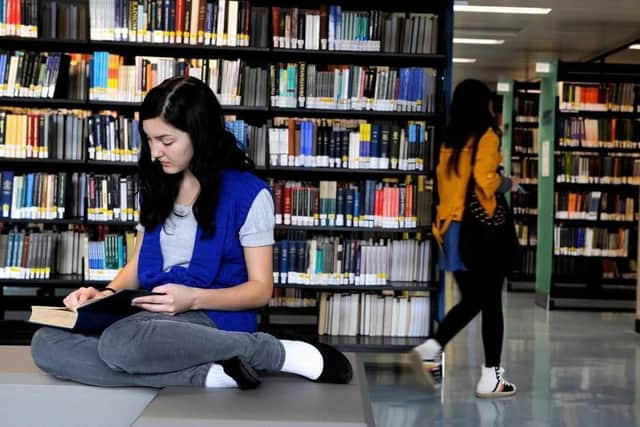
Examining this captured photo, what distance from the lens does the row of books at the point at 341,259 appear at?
521 centimetres

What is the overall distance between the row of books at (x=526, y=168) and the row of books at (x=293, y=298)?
6.43 m

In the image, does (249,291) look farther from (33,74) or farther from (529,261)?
(529,261)

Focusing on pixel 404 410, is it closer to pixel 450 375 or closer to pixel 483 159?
pixel 450 375

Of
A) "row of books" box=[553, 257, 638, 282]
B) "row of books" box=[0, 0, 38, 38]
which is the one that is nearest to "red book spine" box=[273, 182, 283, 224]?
"row of books" box=[0, 0, 38, 38]

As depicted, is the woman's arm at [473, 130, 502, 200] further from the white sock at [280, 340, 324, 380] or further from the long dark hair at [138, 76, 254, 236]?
the white sock at [280, 340, 324, 380]

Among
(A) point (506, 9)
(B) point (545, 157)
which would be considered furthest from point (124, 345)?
(B) point (545, 157)

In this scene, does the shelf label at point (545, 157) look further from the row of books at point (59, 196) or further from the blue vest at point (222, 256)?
the blue vest at point (222, 256)

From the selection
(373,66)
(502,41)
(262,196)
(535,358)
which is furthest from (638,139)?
(262,196)

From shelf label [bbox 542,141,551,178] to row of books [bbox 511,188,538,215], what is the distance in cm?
212

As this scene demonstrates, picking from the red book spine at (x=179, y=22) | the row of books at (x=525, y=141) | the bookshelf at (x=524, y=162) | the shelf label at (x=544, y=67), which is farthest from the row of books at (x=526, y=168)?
the red book spine at (x=179, y=22)

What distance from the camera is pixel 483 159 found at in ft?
15.4

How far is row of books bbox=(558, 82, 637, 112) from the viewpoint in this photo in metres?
9.19

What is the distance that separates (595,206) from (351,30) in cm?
500

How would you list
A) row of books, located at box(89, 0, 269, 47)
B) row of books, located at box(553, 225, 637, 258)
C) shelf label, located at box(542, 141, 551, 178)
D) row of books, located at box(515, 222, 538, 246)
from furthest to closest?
row of books, located at box(515, 222, 538, 246) → row of books, located at box(553, 225, 637, 258) → shelf label, located at box(542, 141, 551, 178) → row of books, located at box(89, 0, 269, 47)
